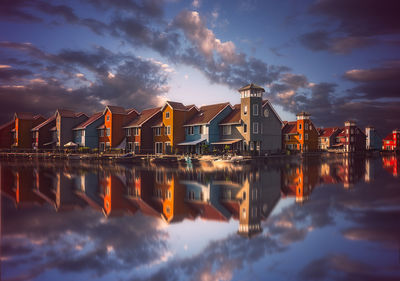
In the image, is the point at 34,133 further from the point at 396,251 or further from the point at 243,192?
the point at 396,251

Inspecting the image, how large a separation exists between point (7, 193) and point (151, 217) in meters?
12.1

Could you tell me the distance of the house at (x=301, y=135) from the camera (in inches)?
3073

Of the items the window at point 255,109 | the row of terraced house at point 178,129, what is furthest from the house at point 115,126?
the window at point 255,109

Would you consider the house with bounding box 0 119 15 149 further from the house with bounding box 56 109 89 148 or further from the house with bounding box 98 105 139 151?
the house with bounding box 98 105 139 151

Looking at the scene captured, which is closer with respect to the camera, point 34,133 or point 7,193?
point 7,193

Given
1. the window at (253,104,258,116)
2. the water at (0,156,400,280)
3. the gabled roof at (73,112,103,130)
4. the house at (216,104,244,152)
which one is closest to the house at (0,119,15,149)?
the gabled roof at (73,112,103,130)

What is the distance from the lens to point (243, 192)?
18406 millimetres

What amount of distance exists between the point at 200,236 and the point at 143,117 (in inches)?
2283

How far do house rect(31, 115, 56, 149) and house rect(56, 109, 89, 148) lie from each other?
5227 mm

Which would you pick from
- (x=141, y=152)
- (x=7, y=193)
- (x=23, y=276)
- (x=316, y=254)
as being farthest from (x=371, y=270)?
(x=141, y=152)

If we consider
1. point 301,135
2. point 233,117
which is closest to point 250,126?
point 233,117

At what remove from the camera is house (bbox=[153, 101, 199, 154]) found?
192 feet

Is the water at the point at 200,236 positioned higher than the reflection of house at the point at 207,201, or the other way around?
the reflection of house at the point at 207,201

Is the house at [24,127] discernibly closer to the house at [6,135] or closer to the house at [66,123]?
the house at [6,135]
